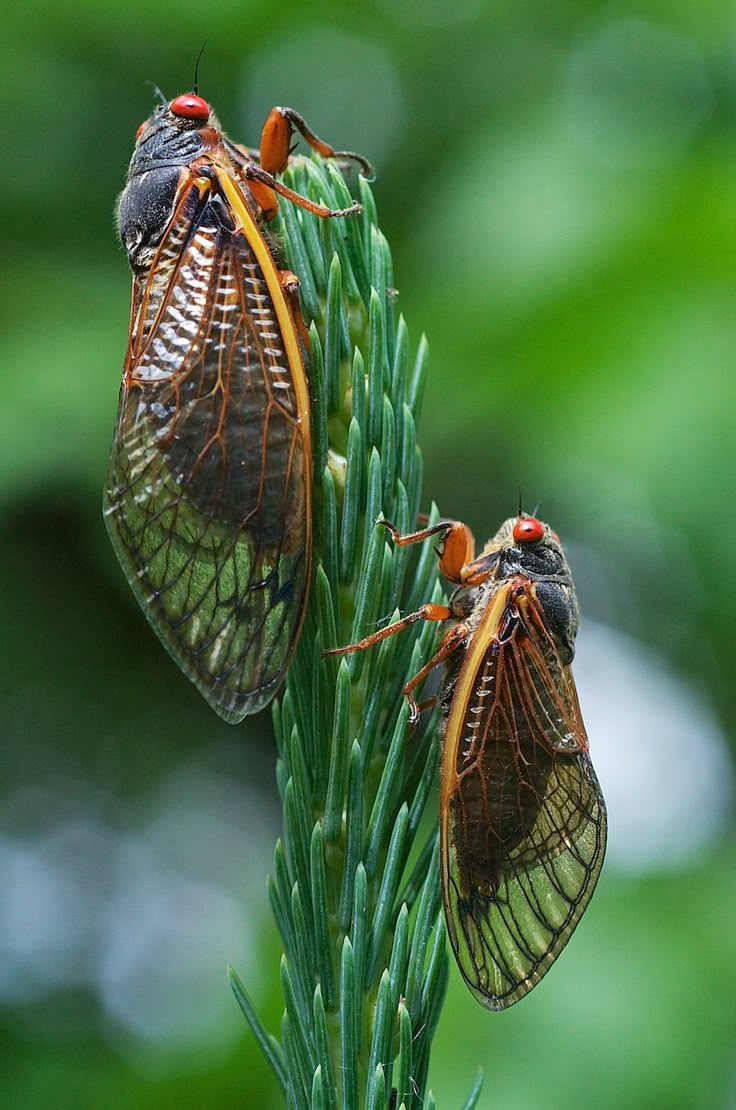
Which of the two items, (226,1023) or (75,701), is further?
(75,701)

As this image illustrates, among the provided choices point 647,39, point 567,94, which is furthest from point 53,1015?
point 647,39

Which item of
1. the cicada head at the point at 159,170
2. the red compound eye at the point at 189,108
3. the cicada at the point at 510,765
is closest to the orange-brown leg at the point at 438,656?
the cicada at the point at 510,765

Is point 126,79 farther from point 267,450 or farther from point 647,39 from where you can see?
point 267,450

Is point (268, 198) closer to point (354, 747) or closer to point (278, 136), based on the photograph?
point (278, 136)

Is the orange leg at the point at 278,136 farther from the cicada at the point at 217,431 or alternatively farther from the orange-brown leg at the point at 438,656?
the orange-brown leg at the point at 438,656

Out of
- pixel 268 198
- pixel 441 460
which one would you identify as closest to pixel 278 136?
pixel 268 198
